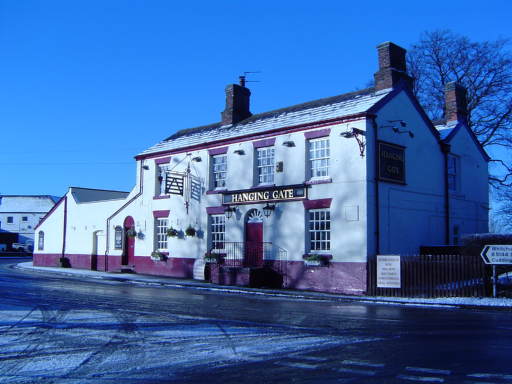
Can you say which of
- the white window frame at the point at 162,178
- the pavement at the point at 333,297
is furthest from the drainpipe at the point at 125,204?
the pavement at the point at 333,297

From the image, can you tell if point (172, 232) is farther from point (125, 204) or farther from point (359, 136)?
point (359, 136)

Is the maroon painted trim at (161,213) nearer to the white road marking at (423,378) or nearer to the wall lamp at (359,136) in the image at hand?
the wall lamp at (359,136)

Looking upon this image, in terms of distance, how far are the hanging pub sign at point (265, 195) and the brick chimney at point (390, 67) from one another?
543cm

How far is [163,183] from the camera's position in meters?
29.3

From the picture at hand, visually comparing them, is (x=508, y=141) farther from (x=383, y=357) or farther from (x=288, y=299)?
(x=383, y=357)

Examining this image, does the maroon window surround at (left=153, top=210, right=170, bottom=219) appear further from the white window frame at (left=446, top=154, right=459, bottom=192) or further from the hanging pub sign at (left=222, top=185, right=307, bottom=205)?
the white window frame at (left=446, top=154, right=459, bottom=192)

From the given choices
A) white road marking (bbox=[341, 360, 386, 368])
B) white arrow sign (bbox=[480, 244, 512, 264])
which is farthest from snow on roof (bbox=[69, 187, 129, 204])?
white road marking (bbox=[341, 360, 386, 368])

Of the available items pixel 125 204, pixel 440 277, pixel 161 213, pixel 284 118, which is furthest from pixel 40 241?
pixel 440 277

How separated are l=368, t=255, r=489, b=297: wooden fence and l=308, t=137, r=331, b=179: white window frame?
4.94m

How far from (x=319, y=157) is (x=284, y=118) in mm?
3197

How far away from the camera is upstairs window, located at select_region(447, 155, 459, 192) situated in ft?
83.8

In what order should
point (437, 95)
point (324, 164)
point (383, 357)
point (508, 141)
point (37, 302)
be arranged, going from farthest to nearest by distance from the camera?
point (437, 95) < point (508, 141) < point (324, 164) < point (37, 302) < point (383, 357)

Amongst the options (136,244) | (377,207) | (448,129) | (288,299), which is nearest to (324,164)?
(377,207)

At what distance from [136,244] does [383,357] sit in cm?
2321
